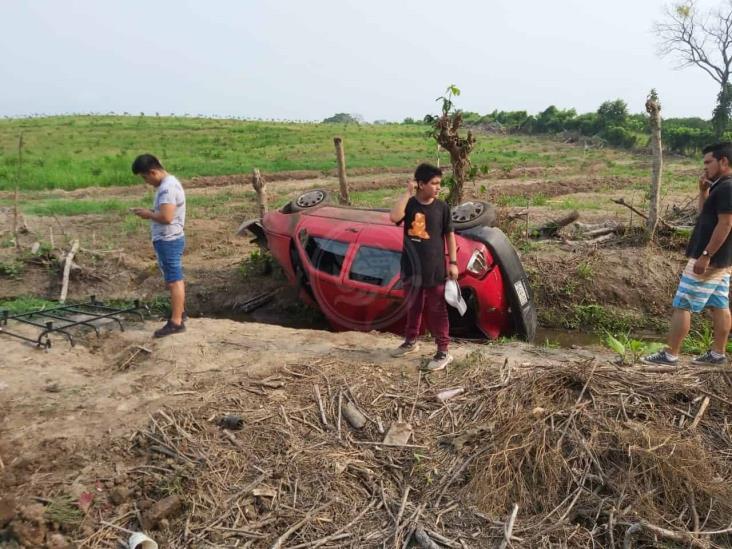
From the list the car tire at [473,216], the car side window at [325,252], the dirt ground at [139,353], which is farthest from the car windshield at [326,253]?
the car tire at [473,216]

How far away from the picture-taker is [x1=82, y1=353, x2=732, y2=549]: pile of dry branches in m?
3.18

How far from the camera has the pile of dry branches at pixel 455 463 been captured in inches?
125

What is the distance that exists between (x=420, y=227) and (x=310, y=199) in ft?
12.7

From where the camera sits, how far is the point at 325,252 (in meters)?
7.05

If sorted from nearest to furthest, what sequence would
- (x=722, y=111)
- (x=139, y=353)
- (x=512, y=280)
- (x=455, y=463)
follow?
(x=455, y=463), (x=139, y=353), (x=512, y=280), (x=722, y=111)

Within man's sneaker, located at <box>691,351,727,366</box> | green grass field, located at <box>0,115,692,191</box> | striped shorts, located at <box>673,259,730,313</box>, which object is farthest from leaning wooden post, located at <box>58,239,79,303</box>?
green grass field, located at <box>0,115,692,191</box>

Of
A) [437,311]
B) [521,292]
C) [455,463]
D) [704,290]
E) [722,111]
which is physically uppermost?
[722,111]

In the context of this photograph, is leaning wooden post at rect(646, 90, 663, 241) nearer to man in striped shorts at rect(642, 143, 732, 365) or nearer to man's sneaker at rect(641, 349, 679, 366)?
man in striped shorts at rect(642, 143, 732, 365)

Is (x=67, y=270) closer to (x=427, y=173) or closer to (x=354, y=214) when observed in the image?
(x=354, y=214)

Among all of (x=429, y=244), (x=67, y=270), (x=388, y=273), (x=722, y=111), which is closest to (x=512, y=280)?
(x=388, y=273)

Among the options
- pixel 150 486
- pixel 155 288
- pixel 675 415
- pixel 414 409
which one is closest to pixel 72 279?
pixel 155 288

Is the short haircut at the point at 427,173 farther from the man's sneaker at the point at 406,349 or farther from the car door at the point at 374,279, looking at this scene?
the car door at the point at 374,279

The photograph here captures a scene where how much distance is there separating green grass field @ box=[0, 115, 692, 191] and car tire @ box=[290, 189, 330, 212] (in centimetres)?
1117

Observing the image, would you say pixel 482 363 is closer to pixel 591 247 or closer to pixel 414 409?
pixel 414 409
